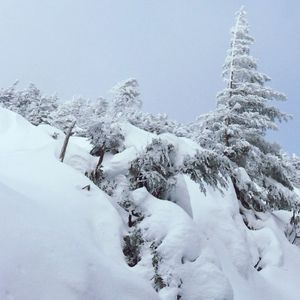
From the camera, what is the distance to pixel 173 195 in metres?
10.9

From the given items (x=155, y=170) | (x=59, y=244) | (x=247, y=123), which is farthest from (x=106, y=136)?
(x=247, y=123)

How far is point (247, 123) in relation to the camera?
703 inches

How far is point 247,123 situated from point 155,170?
8.36 m

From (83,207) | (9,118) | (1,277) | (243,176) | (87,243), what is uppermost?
(1,277)

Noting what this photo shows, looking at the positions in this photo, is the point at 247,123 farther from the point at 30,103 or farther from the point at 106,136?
the point at 30,103

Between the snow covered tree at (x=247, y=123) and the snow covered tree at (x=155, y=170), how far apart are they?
18.9ft

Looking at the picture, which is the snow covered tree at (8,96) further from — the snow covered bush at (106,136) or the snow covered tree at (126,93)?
the snow covered bush at (106,136)

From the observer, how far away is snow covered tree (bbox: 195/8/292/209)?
17.2 m

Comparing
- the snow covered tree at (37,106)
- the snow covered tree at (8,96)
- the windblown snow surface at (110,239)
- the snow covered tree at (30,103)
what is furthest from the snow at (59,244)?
the snow covered tree at (8,96)

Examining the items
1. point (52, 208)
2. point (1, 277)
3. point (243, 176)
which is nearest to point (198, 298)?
point (52, 208)

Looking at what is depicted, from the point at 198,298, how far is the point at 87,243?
2.39 meters

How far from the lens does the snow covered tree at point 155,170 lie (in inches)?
411

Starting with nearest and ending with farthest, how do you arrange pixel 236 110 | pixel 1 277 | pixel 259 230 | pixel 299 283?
pixel 1 277 < pixel 299 283 < pixel 259 230 < pixel 236 110

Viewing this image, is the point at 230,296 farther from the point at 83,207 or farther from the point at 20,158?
the point at 20,158
